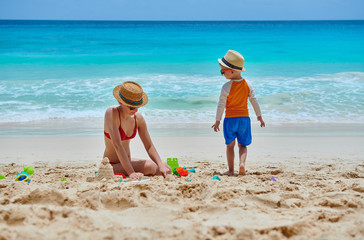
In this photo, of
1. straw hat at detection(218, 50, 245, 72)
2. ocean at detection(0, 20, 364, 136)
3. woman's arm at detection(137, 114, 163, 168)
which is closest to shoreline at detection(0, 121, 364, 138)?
ocean at detection(0, 20, 364, 136)

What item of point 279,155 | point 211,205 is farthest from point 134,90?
point 279,155

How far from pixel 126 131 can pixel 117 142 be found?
23 cm

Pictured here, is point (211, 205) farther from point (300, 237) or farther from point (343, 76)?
point (343, 76)

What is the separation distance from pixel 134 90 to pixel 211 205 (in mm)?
1457

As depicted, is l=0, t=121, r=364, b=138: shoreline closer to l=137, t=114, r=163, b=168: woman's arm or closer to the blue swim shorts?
the blue swim shorts

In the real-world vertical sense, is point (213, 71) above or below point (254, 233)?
above

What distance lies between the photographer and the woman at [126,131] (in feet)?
12.0

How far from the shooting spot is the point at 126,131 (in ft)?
12.9

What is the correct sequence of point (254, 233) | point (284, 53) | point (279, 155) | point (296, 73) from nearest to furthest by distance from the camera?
1. point (254, 233)
2. point (279, 155)
3. point (296, 73)
4. point (284, 53)

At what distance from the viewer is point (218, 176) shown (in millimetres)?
4043

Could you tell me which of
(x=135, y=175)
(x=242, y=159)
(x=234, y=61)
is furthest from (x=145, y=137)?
(x=234, y=61)

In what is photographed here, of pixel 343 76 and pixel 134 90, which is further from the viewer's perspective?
pixel 343 76

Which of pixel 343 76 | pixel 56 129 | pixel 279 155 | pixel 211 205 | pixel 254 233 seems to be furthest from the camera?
pixel 343 76

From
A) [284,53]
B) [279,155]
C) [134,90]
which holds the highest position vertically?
[284,53]
